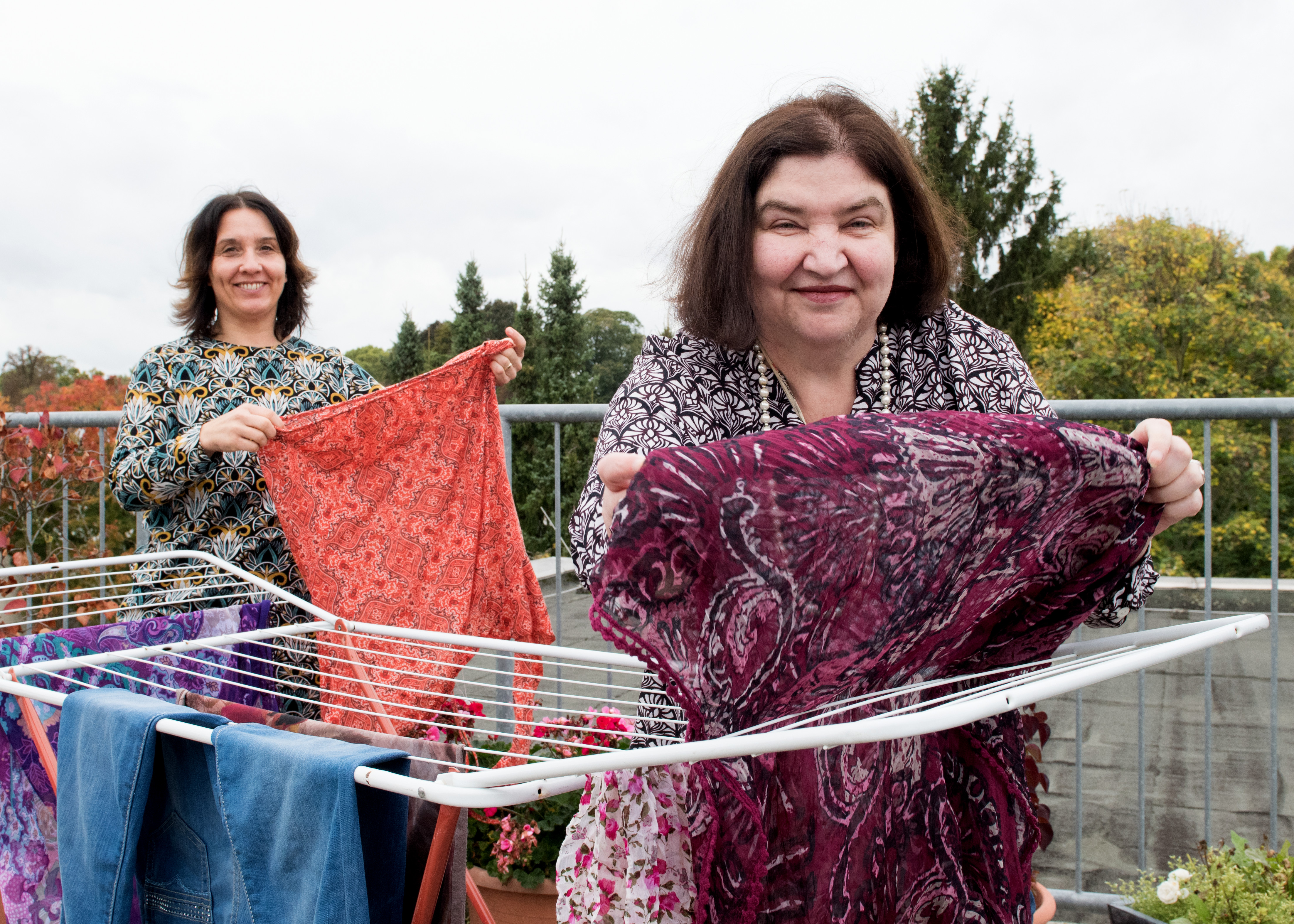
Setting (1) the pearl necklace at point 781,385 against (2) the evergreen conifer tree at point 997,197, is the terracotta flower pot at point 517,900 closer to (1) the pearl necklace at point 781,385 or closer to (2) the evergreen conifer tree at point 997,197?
(1) the pearl necklace at point 781,385

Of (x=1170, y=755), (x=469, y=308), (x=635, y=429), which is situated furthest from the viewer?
(x=469, y=308)

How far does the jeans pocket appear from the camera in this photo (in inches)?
47.2

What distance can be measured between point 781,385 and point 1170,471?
58cm

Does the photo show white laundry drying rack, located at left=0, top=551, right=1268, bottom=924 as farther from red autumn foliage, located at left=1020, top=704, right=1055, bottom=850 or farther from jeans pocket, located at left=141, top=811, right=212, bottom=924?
red autumn foliage, located at left=1020, top=704, right=1055, bottom=850

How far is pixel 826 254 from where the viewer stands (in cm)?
135

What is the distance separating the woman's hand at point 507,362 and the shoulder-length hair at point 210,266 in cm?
73

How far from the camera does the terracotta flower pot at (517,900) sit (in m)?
2.59

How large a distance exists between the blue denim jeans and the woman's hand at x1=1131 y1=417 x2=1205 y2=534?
94 centimetres

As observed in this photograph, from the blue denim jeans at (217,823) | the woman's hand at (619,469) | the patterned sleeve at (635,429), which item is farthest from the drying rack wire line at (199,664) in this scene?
the woman's hand at (619,469)

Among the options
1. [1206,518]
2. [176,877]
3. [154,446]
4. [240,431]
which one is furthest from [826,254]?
[1206,518]

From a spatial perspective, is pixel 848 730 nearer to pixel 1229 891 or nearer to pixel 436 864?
pixel 436 864

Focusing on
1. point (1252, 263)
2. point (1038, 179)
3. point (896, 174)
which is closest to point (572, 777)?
point (896, 174)

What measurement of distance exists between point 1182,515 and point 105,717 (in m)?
1.41

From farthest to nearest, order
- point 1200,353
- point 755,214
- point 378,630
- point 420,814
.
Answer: point 1200,353
point 378,630
point 755,214
point 420,814
